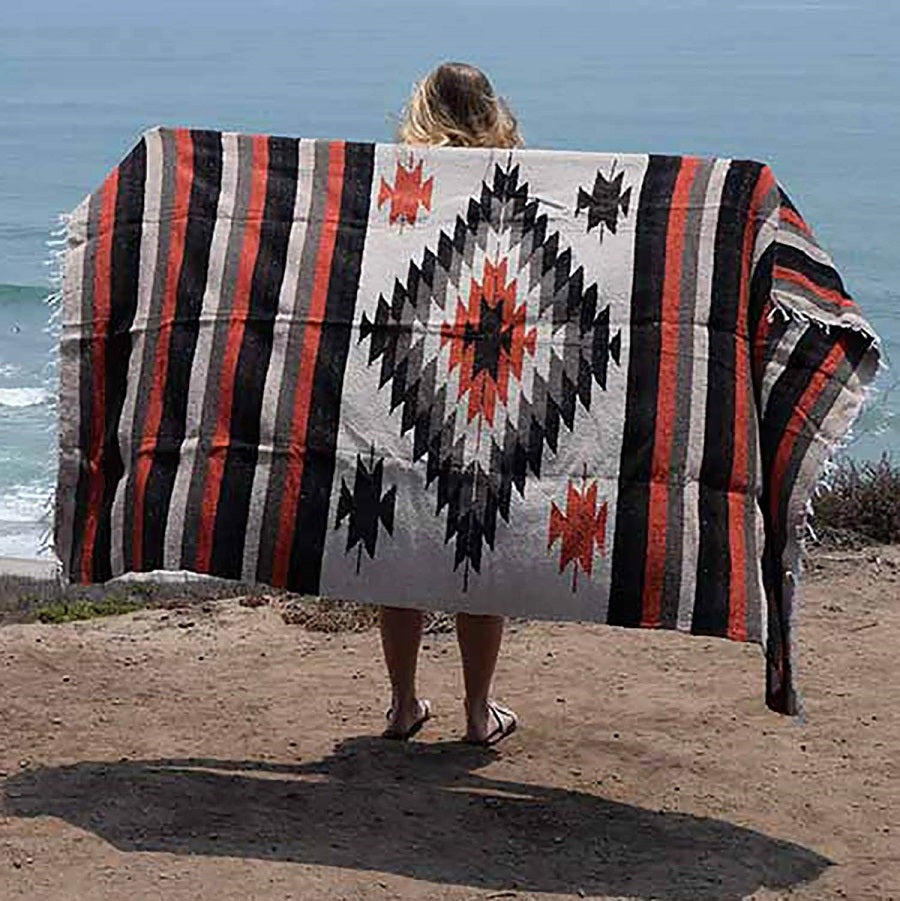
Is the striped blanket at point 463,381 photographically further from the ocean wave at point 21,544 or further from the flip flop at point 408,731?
the ocean wave at point 21,544

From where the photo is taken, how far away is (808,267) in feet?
19.2

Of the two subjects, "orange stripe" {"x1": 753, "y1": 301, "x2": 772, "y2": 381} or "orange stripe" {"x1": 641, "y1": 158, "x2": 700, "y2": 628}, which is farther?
"orange stripe" {"x1": 753, "y1": 301, "x2": 772, "y2": 381}

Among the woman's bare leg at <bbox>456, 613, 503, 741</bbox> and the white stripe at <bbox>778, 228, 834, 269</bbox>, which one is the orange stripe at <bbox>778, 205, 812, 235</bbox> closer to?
the white stripe at <bbox>778, 228, 834, 269</bbox>

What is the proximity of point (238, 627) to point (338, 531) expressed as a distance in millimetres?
2631

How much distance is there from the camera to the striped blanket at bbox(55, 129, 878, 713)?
18.9ft

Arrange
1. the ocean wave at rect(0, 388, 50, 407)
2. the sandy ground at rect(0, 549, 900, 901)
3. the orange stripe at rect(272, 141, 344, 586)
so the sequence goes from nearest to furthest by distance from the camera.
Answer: the sandy ground at rect(0, 549, 900, 901), the orange stripe at rect(272, 141, 344, 586), the ocean wave at rect(0, 388, 50, 407)

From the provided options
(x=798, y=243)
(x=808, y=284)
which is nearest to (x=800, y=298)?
(x=808, y=284)

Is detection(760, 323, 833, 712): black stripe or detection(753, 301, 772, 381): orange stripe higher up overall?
detection(753, 301, 772, 381): orange stripe

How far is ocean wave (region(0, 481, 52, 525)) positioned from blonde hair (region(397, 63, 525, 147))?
1787 cm

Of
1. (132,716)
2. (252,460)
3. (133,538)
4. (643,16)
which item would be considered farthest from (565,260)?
(643,16)

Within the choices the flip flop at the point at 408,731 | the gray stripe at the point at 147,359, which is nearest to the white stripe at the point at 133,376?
the gray stripe at the point at 147,359

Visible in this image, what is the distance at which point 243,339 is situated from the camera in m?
5.96

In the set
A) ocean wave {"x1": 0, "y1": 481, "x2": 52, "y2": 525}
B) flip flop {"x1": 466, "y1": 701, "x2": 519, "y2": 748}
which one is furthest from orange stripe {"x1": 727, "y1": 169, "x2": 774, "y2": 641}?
ocean wave {"x1": 0, "y1": 481, "x2": 52, "y2": 525}

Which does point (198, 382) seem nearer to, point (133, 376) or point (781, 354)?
point (133, 376)
